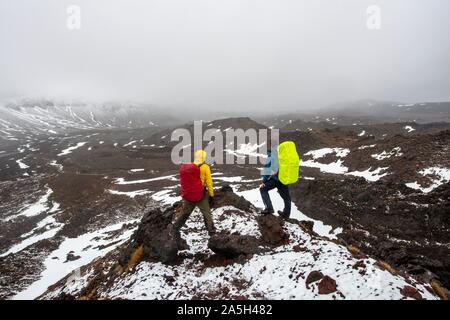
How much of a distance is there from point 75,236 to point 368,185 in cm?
3159

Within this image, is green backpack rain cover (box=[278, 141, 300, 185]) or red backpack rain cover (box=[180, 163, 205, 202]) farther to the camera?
green backpack rain cover (box=[278, 141, 300, 185])

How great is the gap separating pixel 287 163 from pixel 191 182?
3.66 meters

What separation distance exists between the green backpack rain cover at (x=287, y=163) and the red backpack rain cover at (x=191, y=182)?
314 cm

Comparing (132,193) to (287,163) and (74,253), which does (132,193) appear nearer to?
(74,253)

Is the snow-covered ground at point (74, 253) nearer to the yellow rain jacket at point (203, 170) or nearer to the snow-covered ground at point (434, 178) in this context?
the yellow rain jacket at point (203, 170)

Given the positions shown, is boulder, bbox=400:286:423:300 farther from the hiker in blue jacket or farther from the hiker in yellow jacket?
the hiker in yellow jacket

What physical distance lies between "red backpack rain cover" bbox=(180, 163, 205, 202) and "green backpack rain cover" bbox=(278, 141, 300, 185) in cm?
314

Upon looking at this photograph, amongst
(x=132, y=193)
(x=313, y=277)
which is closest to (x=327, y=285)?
(x=313, y=277)

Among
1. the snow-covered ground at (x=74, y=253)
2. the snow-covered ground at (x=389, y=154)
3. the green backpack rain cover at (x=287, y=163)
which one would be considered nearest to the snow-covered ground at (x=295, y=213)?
the green backpack rain cover at (x=287, y=163)

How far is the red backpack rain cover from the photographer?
9.59 m

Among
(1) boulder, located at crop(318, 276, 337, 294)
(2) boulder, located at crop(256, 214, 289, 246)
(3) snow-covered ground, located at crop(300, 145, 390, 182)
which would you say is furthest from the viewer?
(3) snow-covered ground, located at crop(300, 145, 390, 182)

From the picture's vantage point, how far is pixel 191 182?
968 cm

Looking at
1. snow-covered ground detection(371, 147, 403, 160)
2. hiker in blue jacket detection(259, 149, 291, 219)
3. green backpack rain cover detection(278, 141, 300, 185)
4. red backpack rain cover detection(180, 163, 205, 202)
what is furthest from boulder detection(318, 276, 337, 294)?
snow-covered ground detection(371, 147, 403, 160)

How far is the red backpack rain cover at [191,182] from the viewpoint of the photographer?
9594 mm
